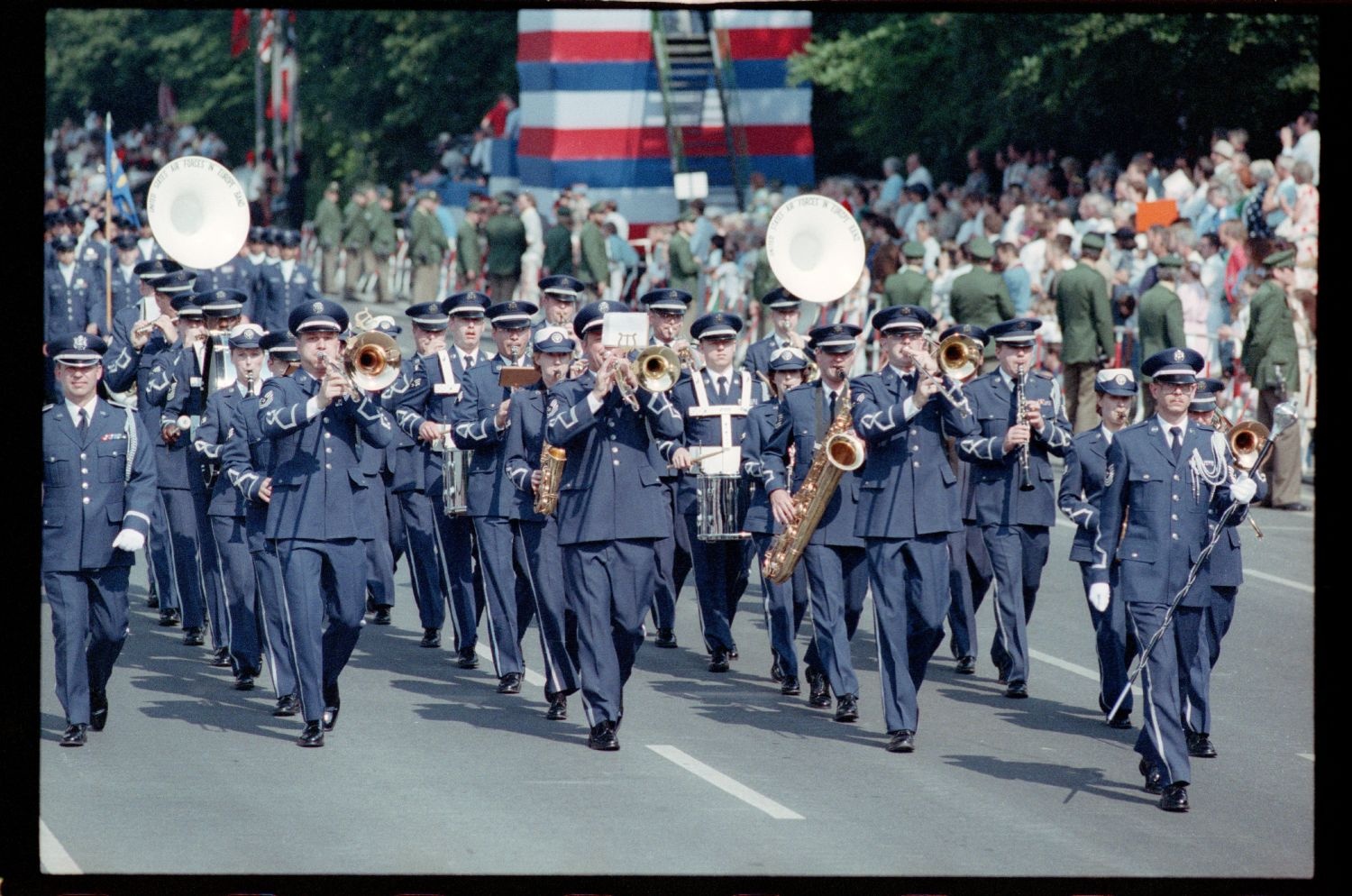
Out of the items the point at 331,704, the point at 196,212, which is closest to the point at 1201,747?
the point at 331,704

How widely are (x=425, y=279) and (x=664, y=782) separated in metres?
23.7

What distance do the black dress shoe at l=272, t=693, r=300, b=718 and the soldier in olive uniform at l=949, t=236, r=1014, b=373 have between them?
10.0 m

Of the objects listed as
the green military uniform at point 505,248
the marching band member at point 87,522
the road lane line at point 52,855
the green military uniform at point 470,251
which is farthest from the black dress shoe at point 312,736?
the green military uniform at point 470,251

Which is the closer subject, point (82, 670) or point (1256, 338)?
point (82, 670)

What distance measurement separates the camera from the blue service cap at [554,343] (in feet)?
43.7

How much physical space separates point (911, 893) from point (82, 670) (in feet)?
15.9

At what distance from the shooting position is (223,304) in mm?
15344

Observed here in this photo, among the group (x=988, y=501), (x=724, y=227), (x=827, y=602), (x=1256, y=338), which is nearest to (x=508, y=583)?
(x=827, y=602)

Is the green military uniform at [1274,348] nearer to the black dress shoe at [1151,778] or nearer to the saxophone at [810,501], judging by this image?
the saxophone at [810,501]

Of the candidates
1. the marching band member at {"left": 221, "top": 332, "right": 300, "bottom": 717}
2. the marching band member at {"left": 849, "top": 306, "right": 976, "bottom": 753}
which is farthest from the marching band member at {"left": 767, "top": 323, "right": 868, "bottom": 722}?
the marching band member at {"left": 221, "top": 332, "right": 300, "bottom": 717}

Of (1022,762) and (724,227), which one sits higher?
(724,227)

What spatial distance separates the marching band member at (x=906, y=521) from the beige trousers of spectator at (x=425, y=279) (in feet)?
73.6

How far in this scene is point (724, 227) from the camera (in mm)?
29953

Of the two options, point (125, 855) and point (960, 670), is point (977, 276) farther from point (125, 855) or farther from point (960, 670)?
point (125, 855)
